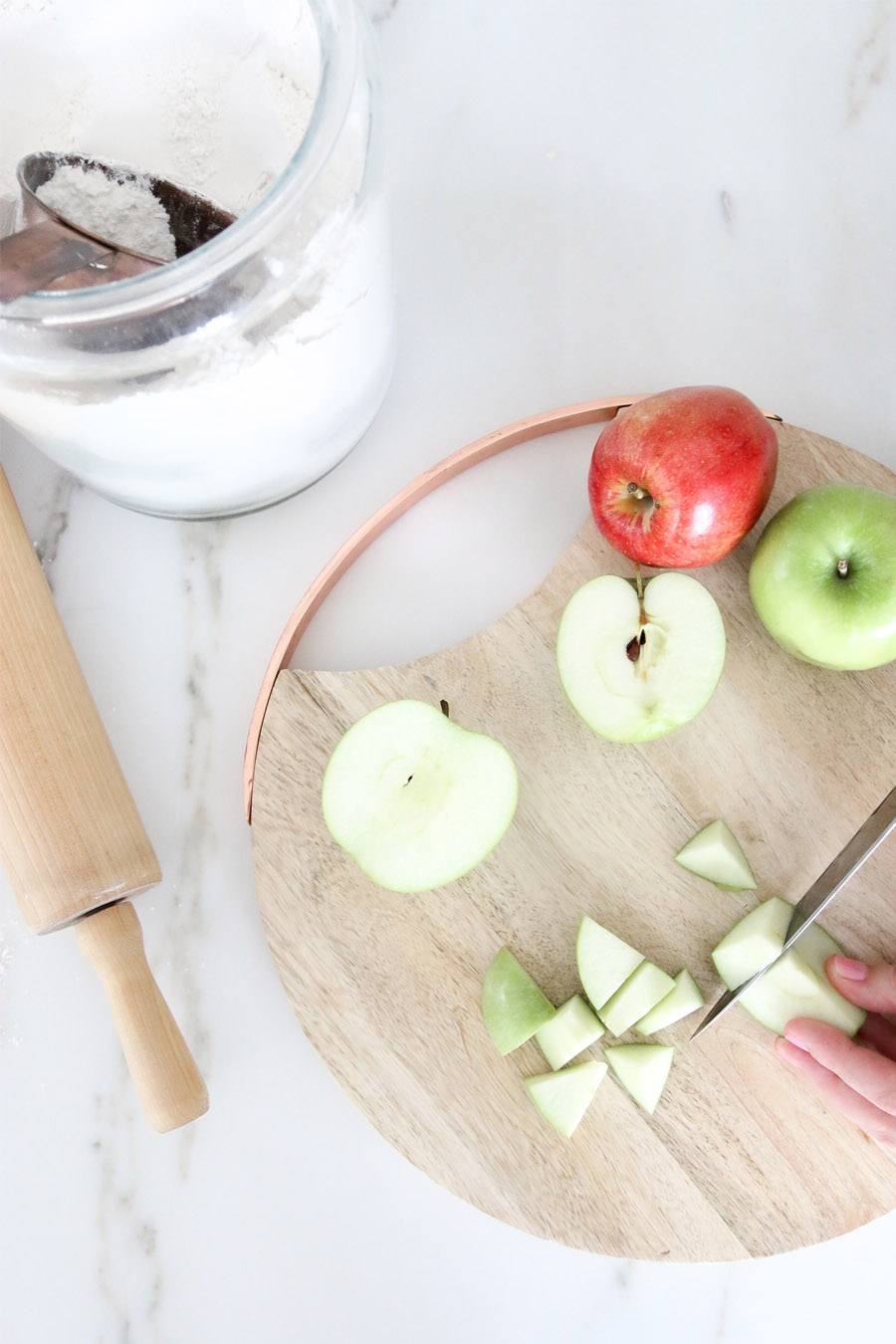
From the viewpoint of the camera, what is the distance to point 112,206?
69 centimetres

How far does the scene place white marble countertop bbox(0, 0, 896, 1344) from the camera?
839 millimetres

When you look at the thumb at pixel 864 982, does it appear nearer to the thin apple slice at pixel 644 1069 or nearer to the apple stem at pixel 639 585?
the thin apple slice at pixel 644 1069

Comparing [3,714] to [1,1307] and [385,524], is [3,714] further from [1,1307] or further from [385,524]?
[1,1307]

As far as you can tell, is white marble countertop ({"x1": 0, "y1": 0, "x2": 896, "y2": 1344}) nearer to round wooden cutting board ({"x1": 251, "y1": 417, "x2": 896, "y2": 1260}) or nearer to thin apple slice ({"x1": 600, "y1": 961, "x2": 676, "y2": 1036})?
round wooden cutting board ({"x1": 251, "y1": 417, "x2": 896, "y2": 1260})

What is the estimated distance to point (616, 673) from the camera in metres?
0.78

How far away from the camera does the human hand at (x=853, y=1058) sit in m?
0.75

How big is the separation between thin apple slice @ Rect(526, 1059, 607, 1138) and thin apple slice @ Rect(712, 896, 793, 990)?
125 millimetres

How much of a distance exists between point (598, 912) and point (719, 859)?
3.8 inches

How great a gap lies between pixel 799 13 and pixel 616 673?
63 cm

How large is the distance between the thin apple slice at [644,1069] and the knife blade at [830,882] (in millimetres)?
30

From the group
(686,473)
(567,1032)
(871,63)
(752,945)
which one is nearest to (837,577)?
(686,473)

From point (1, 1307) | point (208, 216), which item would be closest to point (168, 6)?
point (208, 216)

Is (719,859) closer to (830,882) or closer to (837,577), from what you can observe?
(830,882)

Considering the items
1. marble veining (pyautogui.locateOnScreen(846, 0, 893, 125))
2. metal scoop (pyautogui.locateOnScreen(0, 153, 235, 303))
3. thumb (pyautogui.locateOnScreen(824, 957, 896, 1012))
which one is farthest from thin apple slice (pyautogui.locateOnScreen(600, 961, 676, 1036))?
marble veining (pyautogui.locateOnScreen(846, 0, 893, 125))
